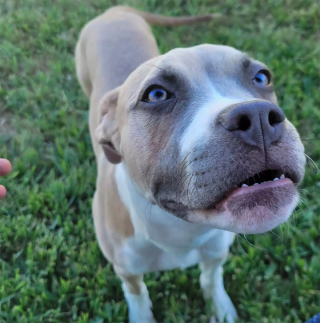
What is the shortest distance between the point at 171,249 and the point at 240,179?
3.15 feet

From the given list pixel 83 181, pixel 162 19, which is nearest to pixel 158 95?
pixel 83 181

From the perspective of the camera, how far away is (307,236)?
321 centimetres

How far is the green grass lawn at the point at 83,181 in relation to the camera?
2979 millimetres

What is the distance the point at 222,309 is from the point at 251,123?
187 cm

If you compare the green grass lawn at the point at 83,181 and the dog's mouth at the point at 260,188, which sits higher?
the dog's mouth at the point at 260,188

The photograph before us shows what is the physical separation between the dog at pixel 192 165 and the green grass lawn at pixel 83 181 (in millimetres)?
279

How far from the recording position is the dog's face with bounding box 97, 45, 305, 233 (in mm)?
1519

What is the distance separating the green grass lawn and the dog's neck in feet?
1.57

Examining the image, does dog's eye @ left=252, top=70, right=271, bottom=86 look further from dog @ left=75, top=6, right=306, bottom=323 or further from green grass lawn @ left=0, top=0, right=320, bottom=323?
green grass lawn @ left=0, top=0, right=320, bottom=323

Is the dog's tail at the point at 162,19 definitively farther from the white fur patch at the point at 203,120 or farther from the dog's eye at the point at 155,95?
the white fur patch at the point at 203,120

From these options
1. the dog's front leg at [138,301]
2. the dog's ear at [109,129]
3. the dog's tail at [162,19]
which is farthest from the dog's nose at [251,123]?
the dog's tail at [162,19]

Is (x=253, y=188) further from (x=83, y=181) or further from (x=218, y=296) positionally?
(x=83, y=181)

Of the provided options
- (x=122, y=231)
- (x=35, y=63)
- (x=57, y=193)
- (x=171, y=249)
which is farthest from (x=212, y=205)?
(x=35, y=63)

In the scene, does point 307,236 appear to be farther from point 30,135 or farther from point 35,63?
point 35,63
